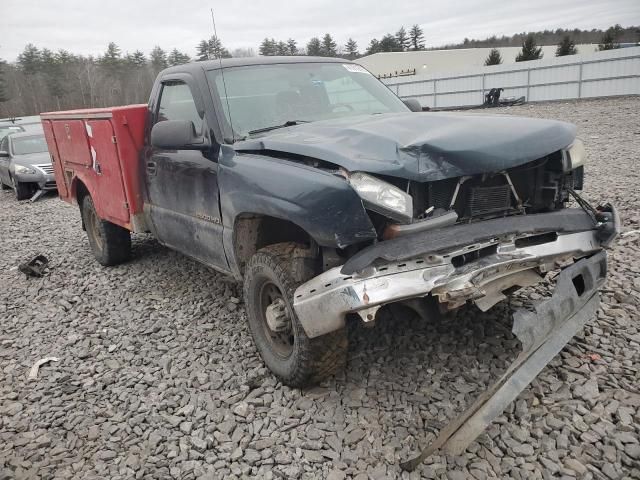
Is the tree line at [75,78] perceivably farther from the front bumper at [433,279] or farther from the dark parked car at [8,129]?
the front bumper at [433,279]

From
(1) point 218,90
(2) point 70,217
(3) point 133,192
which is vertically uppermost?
(1) point 218,90

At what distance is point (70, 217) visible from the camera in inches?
358

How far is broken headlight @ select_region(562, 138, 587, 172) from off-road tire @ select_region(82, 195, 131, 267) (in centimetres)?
448

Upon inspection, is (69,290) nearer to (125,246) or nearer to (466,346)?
(125,246)

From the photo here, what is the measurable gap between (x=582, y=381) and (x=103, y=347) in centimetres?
325

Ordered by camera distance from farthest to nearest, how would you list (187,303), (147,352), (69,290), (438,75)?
1. (438,75)
2. (69,290)
3. (187,303)
4. (147,352)

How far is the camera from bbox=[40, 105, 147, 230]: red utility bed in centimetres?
437

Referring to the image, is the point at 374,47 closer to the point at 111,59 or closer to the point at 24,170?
the point at 111,59

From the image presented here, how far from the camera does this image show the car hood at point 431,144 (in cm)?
233

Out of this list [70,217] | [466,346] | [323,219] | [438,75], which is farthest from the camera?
[438,75]

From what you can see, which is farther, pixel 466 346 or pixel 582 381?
pixel 466 346

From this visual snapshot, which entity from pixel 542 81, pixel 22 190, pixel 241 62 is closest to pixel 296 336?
pixel 241 62

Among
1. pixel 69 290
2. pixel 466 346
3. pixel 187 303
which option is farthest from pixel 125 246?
pixel 466 346

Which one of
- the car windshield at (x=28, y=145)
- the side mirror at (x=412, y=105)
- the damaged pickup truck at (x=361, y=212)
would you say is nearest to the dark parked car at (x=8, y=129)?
the car windshield at (x=28, y=145)
